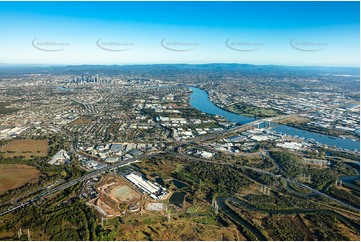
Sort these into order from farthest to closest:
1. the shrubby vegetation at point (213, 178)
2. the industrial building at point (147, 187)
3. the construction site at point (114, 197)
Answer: the shrubby vegetation at point (213, 178) → the industrial building at point (147, 187) → the construction site at point (114, 197)

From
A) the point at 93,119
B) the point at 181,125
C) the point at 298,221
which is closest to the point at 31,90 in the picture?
the point at 93,119

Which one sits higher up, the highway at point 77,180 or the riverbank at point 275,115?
the highway at point 77,180

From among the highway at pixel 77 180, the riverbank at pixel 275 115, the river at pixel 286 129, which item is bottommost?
the river at pixel 286 129

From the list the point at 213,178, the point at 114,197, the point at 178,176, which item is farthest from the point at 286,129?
the point at 114,197

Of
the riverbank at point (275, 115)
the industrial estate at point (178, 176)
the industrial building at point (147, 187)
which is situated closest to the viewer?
the industrial estate at point (178, 176)

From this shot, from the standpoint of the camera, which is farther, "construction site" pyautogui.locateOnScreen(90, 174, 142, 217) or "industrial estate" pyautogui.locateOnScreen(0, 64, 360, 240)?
"construction site" pyautogui.locateOnScreen(90, 174, 142, 217)

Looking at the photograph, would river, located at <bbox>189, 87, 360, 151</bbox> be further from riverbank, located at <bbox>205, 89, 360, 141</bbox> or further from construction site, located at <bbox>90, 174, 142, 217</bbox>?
construction site, located at <bbox>90, 174, 142, 217</bbox>

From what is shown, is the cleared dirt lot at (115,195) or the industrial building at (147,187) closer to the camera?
the cleared dirt lot at (115,195)

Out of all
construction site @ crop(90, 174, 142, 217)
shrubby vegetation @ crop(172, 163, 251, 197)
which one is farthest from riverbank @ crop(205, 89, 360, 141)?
construction site @ crop(90, 174, 142, 217)

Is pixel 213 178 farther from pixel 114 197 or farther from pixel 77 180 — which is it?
pixel 77 180

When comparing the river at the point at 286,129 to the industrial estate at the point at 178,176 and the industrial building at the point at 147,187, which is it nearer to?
the industrial estate at the point at 178,176

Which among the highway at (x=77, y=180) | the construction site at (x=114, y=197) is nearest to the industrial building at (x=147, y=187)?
the construction site at (x=114, y=197)
